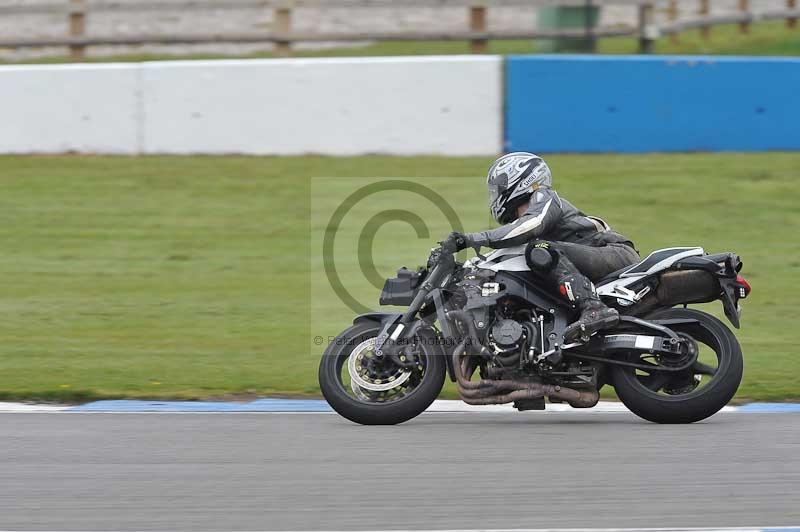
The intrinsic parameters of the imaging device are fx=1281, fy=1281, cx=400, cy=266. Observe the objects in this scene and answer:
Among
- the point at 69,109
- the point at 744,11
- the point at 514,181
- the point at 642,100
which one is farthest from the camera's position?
the point at 744,11

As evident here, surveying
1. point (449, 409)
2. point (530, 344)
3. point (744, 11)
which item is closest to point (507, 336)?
point (530, 344)

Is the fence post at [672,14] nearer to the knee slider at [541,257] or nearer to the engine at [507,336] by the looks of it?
the knee slider at [541,257]

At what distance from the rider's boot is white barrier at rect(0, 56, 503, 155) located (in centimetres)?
797

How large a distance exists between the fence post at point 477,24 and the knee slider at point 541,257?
401 inches

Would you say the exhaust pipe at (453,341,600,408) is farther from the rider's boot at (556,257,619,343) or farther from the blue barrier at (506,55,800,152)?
the blue barrier at (506,55,800,152)

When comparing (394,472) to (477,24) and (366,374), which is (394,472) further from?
(477,24)

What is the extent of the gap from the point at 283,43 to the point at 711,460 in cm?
1205

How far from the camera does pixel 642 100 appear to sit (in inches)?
582

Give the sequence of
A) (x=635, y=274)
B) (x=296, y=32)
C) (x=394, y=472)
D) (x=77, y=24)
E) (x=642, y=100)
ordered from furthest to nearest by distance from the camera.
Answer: (x=77, y=24)
(x=296, y=32)
(x=642, y=100)
(x=635, y=274)
(x=394, y=472)

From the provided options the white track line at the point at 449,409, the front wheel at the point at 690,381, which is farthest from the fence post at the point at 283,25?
the front wheel at the point at 690,381

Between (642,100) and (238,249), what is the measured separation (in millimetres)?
5142

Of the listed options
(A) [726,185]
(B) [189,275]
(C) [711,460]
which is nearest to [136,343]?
(B) [189,275]

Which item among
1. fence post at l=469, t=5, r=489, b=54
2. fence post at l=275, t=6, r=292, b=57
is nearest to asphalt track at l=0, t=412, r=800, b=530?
fence post at l=469, t=5, r=489, b=54

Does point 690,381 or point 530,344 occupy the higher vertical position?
point 530,344
